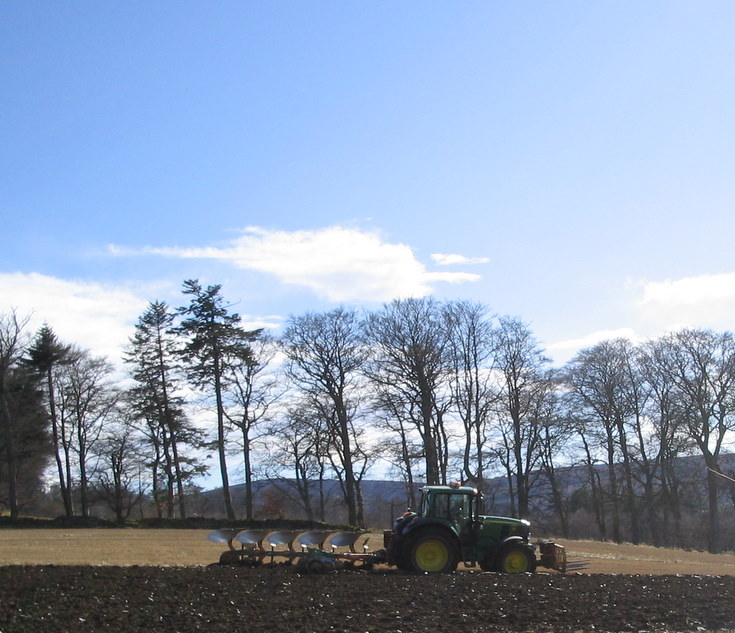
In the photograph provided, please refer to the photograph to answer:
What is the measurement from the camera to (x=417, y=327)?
42938 mm

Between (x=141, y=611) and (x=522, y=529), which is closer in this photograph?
(x=141, y=611)

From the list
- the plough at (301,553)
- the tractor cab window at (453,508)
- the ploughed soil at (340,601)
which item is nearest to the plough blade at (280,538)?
the plough at (301,553)

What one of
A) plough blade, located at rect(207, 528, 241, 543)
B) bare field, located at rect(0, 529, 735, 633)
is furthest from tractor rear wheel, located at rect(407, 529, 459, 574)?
plough blade, located at rect(207, 528, 241, 543)

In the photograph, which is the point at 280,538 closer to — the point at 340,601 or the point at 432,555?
the point at 432,555

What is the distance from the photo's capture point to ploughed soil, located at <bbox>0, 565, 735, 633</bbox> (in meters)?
10.4

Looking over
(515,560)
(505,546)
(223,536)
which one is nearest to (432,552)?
(505,546)

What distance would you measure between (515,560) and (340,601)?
6.24 meters

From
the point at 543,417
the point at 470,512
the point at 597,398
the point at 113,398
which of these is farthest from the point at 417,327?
the point at 470,512

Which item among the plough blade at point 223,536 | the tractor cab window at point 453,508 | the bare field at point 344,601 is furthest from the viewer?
the plough blade at point 223,536

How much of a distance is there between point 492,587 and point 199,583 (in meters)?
5.33

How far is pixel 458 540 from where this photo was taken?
1694 cm

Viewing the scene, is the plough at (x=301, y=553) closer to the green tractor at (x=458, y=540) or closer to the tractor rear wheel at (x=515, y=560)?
the green tractor at (x=458, y=540)

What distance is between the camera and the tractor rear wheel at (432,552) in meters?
16.7

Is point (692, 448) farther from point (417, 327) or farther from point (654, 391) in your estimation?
point (417, 327)
